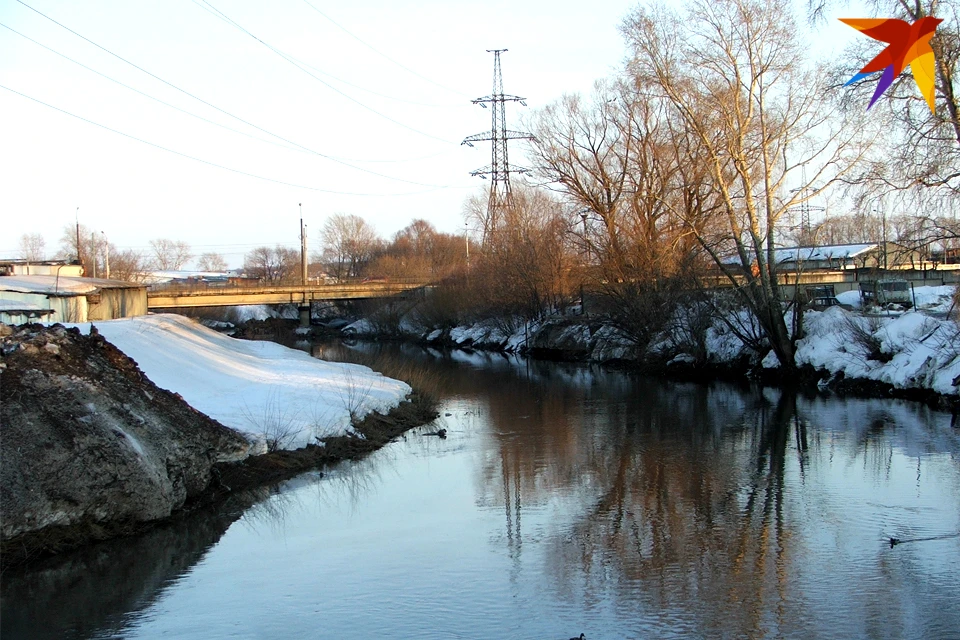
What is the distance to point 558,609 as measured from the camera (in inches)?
330

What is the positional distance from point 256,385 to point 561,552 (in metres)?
13.0

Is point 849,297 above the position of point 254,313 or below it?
above

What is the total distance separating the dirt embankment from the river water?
452 mm

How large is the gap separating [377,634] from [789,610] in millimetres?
3819

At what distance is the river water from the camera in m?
8.20

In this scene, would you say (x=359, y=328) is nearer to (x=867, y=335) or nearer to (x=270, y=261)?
(x=867, y=335)

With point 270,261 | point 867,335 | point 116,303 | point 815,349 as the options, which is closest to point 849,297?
point 815,349

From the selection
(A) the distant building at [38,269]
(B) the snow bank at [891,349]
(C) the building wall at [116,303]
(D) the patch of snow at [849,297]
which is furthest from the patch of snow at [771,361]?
(A) the distant building at [38,269]

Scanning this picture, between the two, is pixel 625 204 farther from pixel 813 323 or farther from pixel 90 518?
pixel 90 518

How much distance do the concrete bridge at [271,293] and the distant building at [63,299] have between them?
19.7 meters

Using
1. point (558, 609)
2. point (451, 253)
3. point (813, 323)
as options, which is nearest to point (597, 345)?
point (813, 323)

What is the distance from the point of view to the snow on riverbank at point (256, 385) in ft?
55.9

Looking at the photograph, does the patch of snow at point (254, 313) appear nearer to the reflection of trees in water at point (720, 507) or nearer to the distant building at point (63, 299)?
the distant building at point (63, 299)

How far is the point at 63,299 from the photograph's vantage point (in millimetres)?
27875
